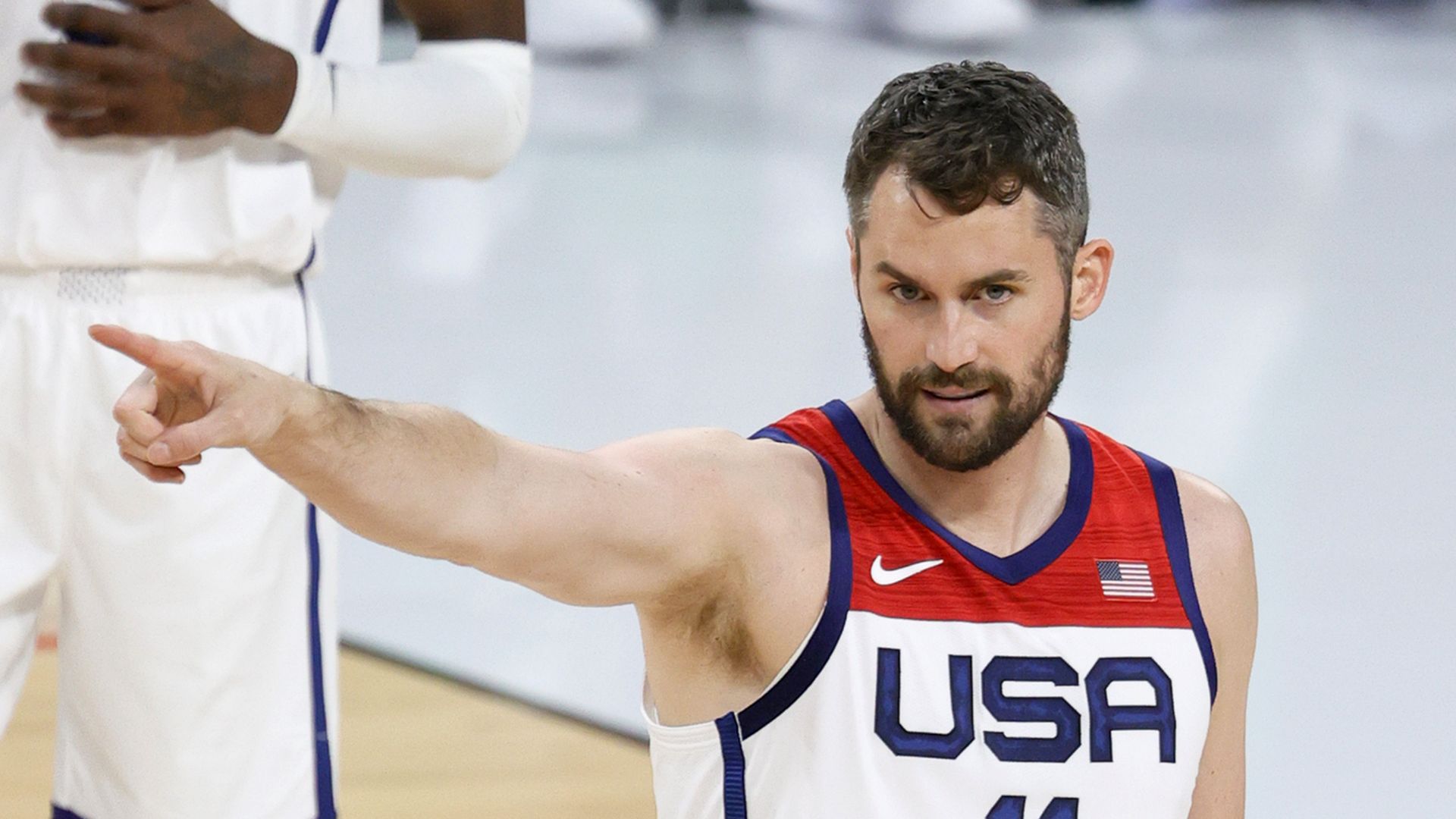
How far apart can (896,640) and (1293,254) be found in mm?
6634

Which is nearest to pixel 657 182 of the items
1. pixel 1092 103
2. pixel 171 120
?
pixel 1092 103

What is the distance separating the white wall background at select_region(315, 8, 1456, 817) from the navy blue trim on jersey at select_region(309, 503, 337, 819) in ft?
5.74

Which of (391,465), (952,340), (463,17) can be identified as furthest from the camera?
(463,17)

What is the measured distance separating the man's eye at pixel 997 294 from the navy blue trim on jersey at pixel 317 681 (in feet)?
3.17

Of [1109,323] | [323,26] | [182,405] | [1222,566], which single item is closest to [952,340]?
[1222,566]

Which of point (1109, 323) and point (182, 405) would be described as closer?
point (182, 405)

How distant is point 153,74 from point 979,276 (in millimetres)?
1043

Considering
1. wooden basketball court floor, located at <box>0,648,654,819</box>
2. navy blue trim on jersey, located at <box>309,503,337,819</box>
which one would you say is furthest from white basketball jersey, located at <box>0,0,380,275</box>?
wooden basketball court floor, located at <box>0,648,654,819</box>

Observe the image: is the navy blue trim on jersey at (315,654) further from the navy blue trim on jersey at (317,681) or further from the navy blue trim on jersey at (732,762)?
the navy blue trim on jersey at (732,762)

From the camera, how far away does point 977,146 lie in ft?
6.41

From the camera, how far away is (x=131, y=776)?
2.36m

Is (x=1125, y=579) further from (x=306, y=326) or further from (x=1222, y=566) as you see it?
(x=306, y=326)

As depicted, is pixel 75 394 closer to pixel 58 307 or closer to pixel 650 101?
pixel 58 307

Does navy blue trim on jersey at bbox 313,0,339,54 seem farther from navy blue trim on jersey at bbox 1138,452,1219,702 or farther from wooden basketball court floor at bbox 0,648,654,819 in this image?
Answer: wooden basketball court floor at bbox 0,648,654,819
